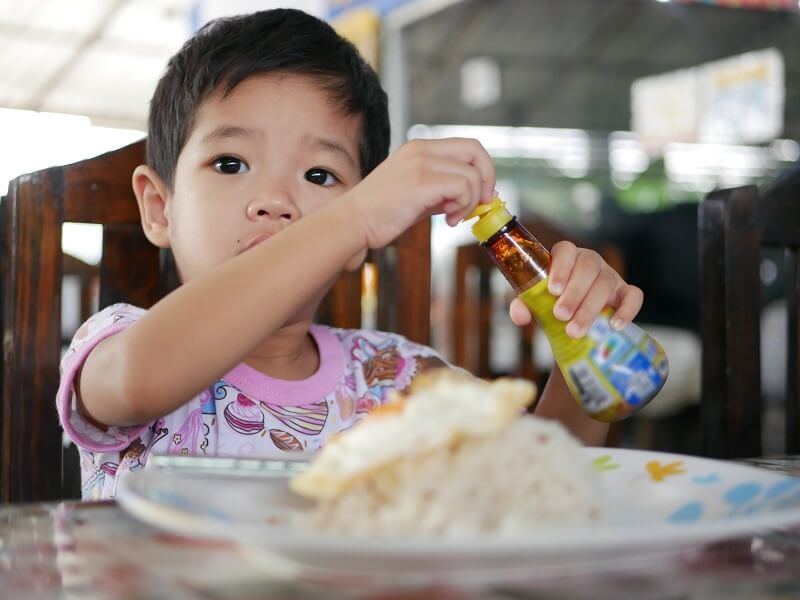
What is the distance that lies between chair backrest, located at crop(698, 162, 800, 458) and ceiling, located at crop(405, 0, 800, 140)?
546 cm

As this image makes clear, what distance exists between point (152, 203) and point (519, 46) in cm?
701

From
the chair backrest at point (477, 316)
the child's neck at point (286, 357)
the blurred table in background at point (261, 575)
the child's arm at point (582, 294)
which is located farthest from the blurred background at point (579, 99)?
the blurred table in background at point (261, 575)

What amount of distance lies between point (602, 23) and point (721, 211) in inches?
260

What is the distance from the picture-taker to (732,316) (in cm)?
108

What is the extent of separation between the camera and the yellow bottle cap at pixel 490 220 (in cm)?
70

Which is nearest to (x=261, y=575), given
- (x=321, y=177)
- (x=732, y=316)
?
(x=321, y=177)

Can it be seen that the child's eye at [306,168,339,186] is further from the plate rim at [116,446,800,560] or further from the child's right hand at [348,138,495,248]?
the plate rim at [116,446,800,560]

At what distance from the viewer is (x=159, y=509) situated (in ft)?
1.27

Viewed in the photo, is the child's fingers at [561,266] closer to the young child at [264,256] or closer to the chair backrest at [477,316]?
the young child at [264,256]

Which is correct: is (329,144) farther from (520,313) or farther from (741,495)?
(741,495)

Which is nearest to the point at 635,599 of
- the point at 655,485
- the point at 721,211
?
the point at 655,485

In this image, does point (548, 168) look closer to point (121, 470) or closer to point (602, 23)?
point (602, 23)

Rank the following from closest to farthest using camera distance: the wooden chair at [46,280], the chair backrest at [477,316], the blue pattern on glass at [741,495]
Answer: the blue pattern on glass at [741,495], the wooden chair at [46,280], the chair backrest at [477,316]

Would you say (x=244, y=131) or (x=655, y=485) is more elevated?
(x=244, y=131)
